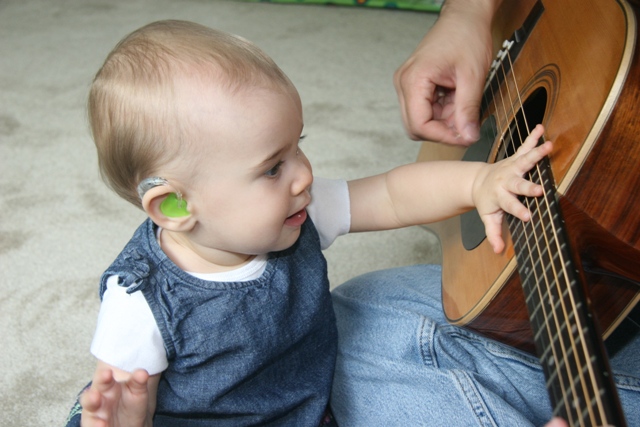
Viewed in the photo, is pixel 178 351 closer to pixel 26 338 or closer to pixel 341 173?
pixel 26 338

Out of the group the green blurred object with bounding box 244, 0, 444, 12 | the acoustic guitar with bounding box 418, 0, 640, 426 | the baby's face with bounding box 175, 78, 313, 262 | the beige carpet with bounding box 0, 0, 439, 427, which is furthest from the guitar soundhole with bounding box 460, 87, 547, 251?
the green blurred object with bounding box 244, 0, 444, 12

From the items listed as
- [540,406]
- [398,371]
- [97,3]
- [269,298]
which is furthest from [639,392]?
[97,3]

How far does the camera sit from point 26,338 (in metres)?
1.22

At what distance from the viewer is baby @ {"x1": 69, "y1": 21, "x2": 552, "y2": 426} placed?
0.65m

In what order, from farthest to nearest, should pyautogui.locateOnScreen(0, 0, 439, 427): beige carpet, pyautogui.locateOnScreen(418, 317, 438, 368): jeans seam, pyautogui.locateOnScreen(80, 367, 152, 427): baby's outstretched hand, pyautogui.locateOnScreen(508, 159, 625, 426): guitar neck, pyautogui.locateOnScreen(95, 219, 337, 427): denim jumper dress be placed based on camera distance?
1. pyautogui.locateOnScreen(0, 0, 439, 427): beige carpet
2. pyautogui.locateOnScreen(418, 317, 438, 368): jeans seam
3. pyautogui.locateOnScreen(95, 219, 337, 427): denim jumper dress
4. pyautogui.locateOnScreen(80, 367, 152, 427): baby's outstretched hand
5. pyautogui.locateOnScreen(508, 159, 625, 426): guitar neck

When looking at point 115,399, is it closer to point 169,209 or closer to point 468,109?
point 169,209

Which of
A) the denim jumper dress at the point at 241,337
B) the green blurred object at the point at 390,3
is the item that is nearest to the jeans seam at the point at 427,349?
the denim jumper dress at the point at 241,337

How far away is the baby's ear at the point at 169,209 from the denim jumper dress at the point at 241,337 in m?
0.05

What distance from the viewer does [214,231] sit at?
71 centimetres

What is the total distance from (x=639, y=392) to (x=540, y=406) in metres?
0.11

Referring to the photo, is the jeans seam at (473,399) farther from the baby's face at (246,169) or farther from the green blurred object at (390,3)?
the green blurred object at (390,3)

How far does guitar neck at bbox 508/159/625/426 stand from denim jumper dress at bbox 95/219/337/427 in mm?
250

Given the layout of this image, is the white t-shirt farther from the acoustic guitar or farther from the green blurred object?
the green blurred object

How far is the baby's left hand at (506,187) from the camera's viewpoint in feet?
2.27
